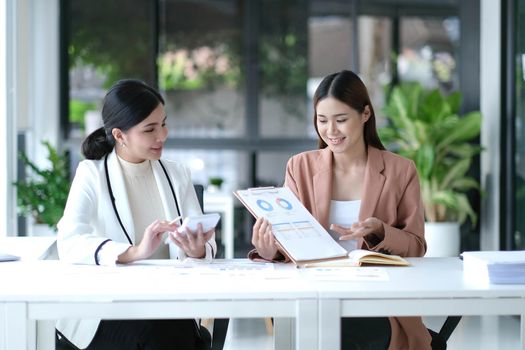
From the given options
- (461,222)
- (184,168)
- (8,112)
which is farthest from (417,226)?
(461,222)

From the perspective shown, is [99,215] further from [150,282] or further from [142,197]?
[150,282]

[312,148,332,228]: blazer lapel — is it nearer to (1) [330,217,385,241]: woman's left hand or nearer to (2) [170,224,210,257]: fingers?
(1) [330,217,385,241]: woman's left hand

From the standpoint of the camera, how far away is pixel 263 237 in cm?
295

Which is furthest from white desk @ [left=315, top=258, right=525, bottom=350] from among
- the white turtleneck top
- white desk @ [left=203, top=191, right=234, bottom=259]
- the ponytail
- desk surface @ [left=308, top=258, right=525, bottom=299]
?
white desk @ [left=203, top=191, right=234, bottom=259]

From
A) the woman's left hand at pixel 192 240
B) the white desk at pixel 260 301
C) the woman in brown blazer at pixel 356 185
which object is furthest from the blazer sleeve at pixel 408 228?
the woman's left hand at pixel 192 240

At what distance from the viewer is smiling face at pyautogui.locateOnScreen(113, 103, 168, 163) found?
318 centimetres

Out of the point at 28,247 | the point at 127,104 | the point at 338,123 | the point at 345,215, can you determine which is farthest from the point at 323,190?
the point at 28,247

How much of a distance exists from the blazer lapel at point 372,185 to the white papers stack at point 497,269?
488 mm

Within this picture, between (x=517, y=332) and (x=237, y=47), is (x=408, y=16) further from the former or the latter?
(x=517, y=332)

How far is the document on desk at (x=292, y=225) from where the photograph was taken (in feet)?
9.70

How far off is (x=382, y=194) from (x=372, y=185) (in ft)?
0.16

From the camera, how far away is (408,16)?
7.95 metres

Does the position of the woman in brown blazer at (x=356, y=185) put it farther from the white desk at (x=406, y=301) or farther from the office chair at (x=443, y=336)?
the white desk at (x=406, y=301)

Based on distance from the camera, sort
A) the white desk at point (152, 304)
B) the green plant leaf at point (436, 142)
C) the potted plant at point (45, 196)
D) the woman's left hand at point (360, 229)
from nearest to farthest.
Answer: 1. the white desk at point (152, 304)
2. the woman's left hand at point (360, 229)
3. the potted plant at point (45, 196)
4. the green plant leaf at point (436, 142)
